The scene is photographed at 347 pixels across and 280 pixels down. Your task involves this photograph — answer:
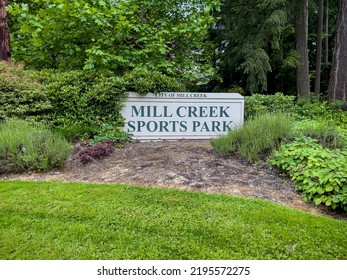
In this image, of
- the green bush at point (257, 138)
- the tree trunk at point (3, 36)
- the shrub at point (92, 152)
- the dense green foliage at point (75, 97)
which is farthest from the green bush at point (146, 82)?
the tree trunk at point (3, 36)

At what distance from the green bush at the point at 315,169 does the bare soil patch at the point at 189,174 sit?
0.11m

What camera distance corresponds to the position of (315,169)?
9.19ft

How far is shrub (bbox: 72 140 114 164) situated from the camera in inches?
142

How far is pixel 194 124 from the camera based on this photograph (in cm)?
521

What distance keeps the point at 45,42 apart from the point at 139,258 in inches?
219

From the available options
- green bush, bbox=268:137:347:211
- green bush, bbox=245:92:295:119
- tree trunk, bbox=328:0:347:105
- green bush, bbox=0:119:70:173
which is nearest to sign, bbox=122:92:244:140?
green bush, bbox=245:92:295:119

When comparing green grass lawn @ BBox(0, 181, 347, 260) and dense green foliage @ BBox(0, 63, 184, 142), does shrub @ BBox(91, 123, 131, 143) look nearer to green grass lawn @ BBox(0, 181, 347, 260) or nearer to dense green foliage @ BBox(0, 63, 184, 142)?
dense green foliage @ BBox(0, 63, 184, 142)

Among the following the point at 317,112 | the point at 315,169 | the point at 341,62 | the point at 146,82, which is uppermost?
the point at 341,62

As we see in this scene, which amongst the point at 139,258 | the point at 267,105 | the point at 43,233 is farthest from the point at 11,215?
the point at 267,105

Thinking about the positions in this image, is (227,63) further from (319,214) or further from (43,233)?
(43,233)

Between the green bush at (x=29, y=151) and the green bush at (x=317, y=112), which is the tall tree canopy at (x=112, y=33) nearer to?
the green bush at (x=29, y=151)

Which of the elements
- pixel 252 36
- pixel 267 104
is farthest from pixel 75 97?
pixel 252 36

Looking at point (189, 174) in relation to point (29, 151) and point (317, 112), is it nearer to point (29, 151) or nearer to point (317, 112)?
point (29, 151)

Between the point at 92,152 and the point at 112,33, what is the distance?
A: 312 centimetres
